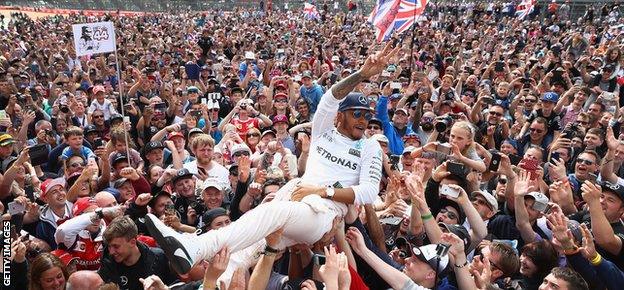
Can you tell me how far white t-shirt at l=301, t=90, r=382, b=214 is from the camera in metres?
4.20

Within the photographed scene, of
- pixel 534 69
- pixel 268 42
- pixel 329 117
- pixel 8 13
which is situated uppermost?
pixel 329 117

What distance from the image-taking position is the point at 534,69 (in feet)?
41.5

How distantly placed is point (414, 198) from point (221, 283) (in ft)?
5.03

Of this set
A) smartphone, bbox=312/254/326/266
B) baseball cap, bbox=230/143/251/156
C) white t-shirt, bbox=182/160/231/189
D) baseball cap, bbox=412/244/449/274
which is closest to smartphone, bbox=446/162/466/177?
baseball cap, bbox=412/244/449/274

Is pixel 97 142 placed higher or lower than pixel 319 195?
lower

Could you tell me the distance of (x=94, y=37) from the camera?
28.9 ft

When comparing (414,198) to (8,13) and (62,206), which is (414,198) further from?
(8,13)

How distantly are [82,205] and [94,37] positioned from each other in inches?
175

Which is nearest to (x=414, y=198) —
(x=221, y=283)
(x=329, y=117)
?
(x=329, y=117)

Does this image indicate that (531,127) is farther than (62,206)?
Yes

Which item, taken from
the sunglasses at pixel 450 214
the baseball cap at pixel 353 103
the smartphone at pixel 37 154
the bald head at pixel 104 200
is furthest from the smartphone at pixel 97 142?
the sunglasses at pixel 450 214

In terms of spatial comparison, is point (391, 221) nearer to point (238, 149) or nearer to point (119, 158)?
point (238, 149)

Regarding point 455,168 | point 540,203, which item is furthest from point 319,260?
point 540,203

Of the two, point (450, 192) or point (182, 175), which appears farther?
point (182, 175)
